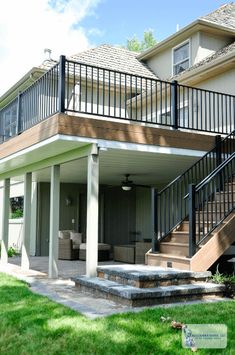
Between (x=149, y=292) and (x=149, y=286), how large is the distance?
483 millimetres

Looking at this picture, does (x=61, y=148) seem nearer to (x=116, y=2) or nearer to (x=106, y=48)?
(x=106, y=48)

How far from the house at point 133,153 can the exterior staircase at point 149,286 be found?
36 cm

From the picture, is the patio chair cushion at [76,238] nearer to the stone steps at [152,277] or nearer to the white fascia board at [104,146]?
the white fascia board at [104,146]

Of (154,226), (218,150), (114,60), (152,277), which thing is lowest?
(152,277)

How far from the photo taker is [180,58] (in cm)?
1442

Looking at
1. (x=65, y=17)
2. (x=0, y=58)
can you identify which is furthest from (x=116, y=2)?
(x=0, y=58)

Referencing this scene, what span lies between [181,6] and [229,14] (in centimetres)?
680

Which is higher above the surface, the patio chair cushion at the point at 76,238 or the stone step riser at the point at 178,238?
the stone step riser at the point at 178,238

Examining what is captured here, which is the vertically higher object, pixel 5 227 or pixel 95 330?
pixel 5 227

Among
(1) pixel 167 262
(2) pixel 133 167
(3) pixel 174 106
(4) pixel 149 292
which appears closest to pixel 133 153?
(3) pixel 174 106

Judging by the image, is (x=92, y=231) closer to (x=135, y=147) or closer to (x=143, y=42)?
(x=135, y=147)

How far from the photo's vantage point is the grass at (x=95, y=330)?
4055 mm

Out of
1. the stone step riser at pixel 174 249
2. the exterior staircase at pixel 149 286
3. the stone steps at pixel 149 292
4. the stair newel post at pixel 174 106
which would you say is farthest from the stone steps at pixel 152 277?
the stair newel post at pixel 174 106

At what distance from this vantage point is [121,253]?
39.0ft
